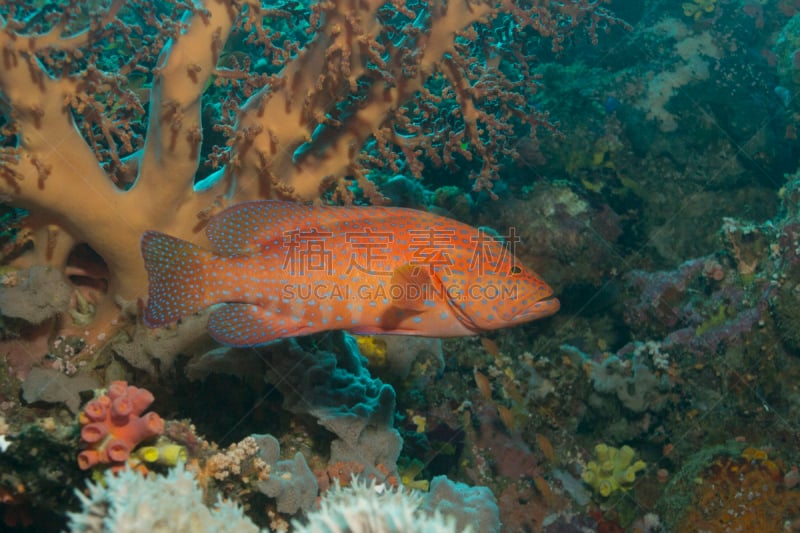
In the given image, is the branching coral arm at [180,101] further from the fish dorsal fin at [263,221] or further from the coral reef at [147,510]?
the coral reef at [147,510]

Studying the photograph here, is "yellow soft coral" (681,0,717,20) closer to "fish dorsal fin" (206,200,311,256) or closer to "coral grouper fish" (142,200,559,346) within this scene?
"coral grouper fish" (142,200,559,346)

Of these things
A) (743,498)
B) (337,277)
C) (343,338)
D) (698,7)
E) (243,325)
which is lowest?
(743,498)

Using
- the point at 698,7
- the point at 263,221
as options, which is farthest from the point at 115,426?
the point at 698,7

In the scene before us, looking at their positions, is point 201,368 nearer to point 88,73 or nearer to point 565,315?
point 88,73

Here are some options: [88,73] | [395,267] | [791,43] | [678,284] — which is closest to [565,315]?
[678,284]

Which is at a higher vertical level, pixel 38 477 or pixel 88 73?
pixel 88 73

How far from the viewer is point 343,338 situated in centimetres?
486

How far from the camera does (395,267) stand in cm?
355

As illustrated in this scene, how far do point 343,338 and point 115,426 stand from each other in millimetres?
2424

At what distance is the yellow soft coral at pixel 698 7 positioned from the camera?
41.5 feet

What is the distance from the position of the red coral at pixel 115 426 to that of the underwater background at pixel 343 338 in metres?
0.01

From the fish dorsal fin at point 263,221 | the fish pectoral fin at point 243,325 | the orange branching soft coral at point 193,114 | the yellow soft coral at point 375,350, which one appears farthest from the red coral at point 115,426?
the yellow soft coral at point 375,350

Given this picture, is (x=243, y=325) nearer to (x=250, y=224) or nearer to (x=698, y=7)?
(x=250, y=224)

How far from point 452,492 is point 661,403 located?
12.1 feet
